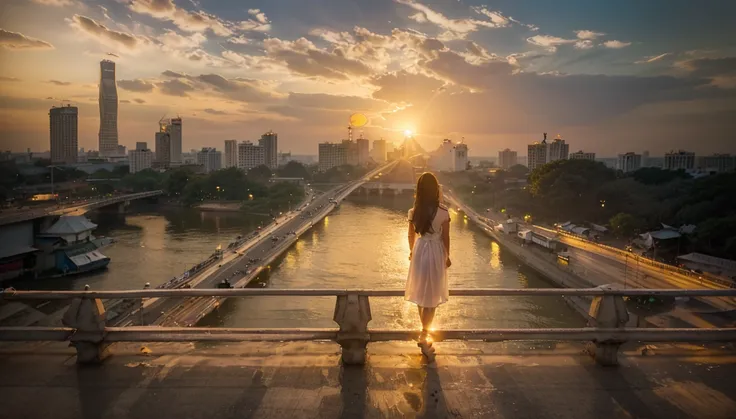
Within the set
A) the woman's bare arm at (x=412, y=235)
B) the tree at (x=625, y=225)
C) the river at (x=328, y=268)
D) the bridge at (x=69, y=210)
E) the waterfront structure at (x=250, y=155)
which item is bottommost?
the river at (x=328, y=268)

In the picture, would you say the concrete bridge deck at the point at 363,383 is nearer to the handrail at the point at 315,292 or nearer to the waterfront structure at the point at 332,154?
the handrail at the point at 315,292

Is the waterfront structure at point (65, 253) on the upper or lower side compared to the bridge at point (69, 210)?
lower

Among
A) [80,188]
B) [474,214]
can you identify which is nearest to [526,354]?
[474,214]

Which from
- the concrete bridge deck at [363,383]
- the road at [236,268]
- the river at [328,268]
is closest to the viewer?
the concrete bridge deck at [363,383]

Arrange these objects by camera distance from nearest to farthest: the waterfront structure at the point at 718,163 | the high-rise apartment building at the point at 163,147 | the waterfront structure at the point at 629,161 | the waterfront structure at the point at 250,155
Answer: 1. the waterfront structure at the point at 718,163
2. the waterfront structure at the point at 629,161
3. the high-rise apartment building at the point at 163,147
4. the waterfront structure at the point at 250,155

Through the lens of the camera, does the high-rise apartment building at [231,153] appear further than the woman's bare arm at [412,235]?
Yes

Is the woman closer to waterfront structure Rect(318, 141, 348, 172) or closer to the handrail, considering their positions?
the handrail

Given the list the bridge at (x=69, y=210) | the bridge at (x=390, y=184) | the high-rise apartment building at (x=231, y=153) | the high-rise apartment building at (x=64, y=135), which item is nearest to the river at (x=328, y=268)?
the bridge at (x=69, y=210)
